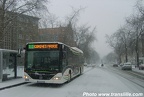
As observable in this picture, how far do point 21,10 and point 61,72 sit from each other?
1792 centimetres

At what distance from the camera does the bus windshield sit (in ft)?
58.6

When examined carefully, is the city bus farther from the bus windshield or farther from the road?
the road

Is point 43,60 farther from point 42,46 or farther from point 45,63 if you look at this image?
point 42,46

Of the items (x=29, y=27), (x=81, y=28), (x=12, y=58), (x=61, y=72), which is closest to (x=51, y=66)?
(x=61, y=72)

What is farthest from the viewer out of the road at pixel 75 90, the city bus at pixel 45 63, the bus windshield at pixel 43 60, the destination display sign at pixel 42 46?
the destination display sign at pixel 42 46

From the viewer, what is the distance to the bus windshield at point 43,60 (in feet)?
58.6

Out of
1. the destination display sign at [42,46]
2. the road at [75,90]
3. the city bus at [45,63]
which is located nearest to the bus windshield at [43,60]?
the city bus at [45,63]

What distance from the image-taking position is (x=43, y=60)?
18031 millimetres

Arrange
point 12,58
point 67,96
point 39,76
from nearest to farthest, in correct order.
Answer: point 67,96, point 39,76, point 12,58

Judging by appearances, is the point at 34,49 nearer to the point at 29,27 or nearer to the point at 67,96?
the point at 67,96

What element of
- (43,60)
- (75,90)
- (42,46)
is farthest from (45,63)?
(75,90)

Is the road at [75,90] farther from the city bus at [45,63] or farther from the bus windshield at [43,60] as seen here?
the bus windshield at [43,60]

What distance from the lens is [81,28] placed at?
72.0 metres

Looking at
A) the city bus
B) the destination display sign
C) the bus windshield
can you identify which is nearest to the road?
the city bus
